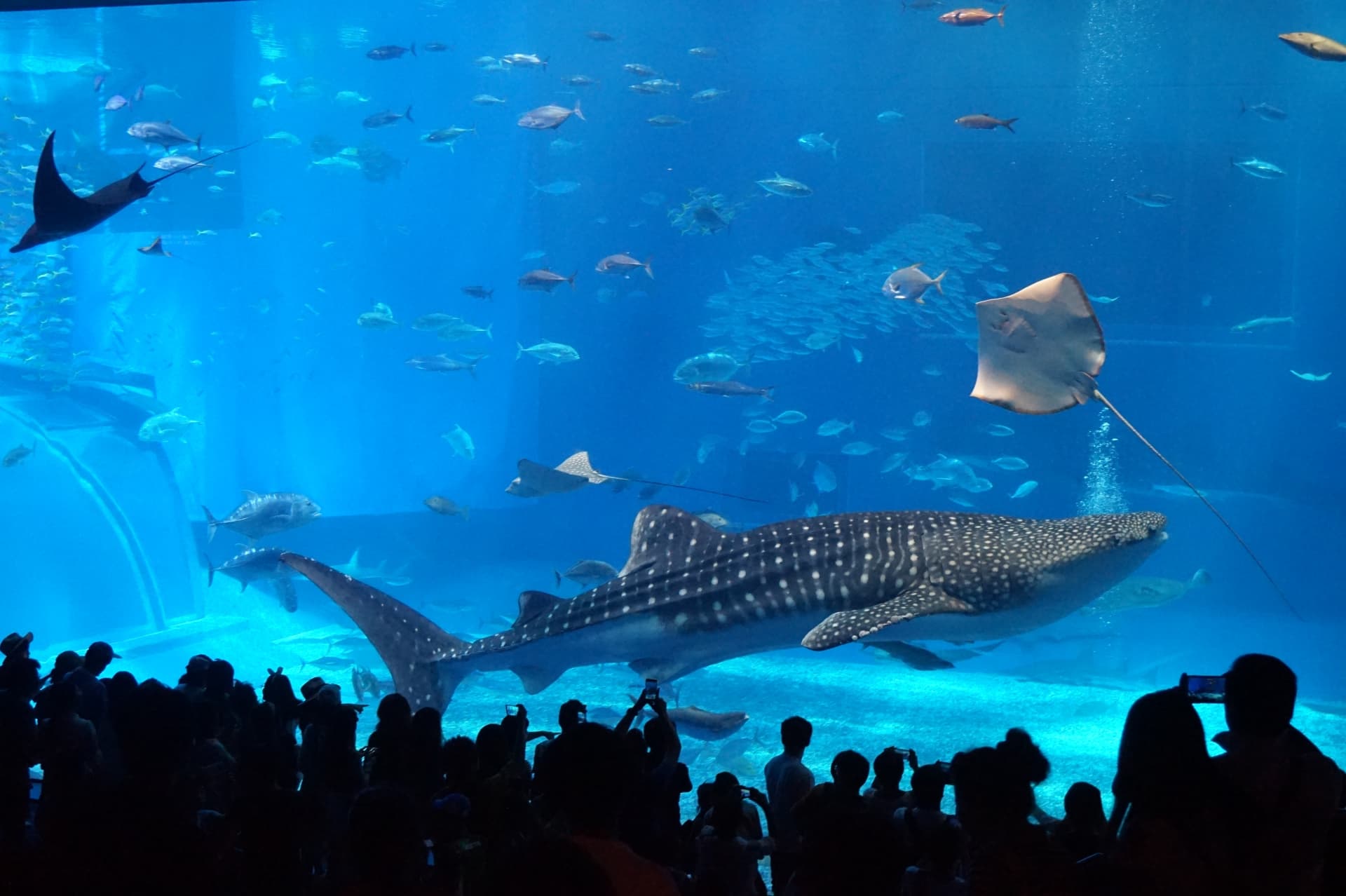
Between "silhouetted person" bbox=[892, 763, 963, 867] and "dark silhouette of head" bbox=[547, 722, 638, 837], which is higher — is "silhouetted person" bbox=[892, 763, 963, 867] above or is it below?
below

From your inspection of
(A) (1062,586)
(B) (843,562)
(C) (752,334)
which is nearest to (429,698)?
(B) (843,562)

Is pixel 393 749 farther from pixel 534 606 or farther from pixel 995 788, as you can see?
pixel 534 606

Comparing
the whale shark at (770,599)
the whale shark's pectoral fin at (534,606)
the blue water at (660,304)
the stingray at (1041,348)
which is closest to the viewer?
the whale shark at (770,599)

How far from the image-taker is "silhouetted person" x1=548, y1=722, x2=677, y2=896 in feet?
5.88

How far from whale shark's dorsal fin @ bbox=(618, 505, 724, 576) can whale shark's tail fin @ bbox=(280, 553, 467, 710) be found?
4.02 ft

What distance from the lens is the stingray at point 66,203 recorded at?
12.8 feet

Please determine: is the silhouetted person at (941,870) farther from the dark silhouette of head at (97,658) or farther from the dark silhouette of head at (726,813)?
the dark silhouette of head at (97,658)

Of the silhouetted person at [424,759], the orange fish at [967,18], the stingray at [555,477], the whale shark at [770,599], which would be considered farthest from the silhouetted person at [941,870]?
the orange fish at [967,18]

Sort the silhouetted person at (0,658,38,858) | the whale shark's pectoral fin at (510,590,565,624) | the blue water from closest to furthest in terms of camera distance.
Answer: the silhouetted person at (0,658,38,858)
the whale shark's pectoral fin at (510,590,565,624)
the blue water

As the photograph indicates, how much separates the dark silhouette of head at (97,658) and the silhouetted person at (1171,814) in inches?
179

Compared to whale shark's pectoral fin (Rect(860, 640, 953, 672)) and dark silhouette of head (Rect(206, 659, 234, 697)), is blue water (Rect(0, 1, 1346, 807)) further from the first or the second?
dark silhouette of head (Rect(206, 659, 234, 697))

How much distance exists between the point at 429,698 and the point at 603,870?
385 cm

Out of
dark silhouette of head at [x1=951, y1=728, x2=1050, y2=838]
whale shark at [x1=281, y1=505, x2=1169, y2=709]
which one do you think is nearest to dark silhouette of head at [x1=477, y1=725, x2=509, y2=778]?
dark silhouette of head at [x1=951, y1=728, x2=1050, y2=838]

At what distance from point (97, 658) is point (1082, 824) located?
466cm
